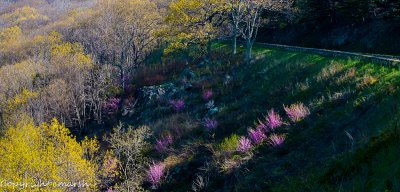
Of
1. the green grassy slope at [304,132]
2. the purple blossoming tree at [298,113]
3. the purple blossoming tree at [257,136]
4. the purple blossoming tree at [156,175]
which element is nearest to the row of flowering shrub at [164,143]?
the purple blossoming tree at [156,175]

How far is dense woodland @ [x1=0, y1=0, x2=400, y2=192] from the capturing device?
1038 centimetres

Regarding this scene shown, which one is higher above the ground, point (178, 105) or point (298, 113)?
point (298, 113)

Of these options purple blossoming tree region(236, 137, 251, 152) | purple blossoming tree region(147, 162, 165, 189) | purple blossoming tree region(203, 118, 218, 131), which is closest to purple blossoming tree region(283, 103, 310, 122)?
purple blossoming tree region(236, 137, 251, 152)

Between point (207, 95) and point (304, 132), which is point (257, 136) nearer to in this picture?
point (304, 132)

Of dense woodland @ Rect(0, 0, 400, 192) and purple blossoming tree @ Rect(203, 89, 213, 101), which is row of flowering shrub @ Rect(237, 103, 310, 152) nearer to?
dense woodland @ Rect(0, 0, 400, 192)

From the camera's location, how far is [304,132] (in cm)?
1223

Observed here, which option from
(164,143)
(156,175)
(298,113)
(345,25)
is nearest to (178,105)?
(164,143)

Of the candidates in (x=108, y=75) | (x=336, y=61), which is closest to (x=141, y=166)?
(x=336, y=61)

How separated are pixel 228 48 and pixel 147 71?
13.0 m

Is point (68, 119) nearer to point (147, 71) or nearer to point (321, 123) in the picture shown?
point (147, 71)

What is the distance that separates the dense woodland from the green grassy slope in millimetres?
57

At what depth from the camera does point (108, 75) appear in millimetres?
44844

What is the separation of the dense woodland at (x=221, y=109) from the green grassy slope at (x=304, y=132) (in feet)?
0.19

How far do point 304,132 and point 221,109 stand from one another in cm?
927
